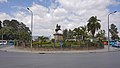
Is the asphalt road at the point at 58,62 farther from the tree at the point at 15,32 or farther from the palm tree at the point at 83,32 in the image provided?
the palm tree at the point at 83,32

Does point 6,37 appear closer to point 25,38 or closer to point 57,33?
point 57,33

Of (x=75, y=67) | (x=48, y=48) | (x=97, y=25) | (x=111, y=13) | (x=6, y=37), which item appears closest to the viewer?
(x=75, y=67)

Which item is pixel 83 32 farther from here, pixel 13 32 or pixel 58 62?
pixel 58 62

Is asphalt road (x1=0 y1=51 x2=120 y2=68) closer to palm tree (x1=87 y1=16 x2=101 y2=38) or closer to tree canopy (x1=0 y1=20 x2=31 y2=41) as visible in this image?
tree canopy (x1=0 y1=20 x2=31 y2=41)

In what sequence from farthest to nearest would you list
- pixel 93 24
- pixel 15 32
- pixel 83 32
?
pixel 15 32 → pixel 93 24 → pixel 83 32

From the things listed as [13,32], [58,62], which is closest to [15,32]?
[13,32]

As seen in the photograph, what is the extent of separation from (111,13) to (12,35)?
69.3 meters


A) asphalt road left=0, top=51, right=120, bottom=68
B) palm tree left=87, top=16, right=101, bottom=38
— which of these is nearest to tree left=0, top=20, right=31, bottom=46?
palm tree left=87, top=16, right=101, bottom=38

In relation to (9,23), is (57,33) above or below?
below

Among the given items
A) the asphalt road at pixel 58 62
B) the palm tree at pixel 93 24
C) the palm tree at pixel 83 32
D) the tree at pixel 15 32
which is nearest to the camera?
the asphalt road at pixel 58 62

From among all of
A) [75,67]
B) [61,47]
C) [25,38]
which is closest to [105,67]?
[75,67]

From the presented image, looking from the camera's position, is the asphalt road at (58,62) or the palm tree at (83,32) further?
the palm tree at (83,32)

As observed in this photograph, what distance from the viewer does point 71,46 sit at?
39.7 m

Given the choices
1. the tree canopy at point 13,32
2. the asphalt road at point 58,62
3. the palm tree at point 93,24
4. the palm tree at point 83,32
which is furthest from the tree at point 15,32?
the asphalt road at point 58,62
